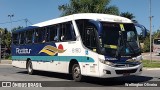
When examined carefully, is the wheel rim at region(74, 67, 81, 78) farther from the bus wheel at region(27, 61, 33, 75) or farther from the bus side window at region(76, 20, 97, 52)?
the bus wheel at region(27, 61, 33, 75)

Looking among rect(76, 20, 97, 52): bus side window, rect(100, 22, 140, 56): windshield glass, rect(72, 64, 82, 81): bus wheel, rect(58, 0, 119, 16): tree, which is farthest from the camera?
rect(58, 0, 119, 16): tree

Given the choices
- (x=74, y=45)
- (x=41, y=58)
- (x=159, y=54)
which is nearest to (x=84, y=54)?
(x=74, y=45)

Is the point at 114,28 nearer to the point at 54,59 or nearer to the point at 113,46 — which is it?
the point at 113,46

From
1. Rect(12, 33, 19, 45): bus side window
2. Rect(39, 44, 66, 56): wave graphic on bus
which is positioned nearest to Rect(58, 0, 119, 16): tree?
Rect(12, 33, 19, 45): bus side window

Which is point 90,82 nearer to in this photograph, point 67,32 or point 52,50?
point 67,32

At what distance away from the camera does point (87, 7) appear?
59.8 m

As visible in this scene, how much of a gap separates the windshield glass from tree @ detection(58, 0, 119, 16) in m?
42.1

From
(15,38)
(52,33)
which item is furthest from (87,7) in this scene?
(52,33)

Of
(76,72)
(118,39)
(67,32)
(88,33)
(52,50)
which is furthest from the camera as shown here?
(52,50)

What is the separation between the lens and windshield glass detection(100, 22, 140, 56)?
1558 cm

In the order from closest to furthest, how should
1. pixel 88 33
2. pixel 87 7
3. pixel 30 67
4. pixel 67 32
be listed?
pixel 88 33
pixel 67 32
pixel 30 67
pixel 87 7

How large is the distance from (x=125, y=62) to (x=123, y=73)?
0.47 meters

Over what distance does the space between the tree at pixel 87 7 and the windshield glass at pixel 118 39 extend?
4207cm

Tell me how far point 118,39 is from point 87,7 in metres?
44.3
